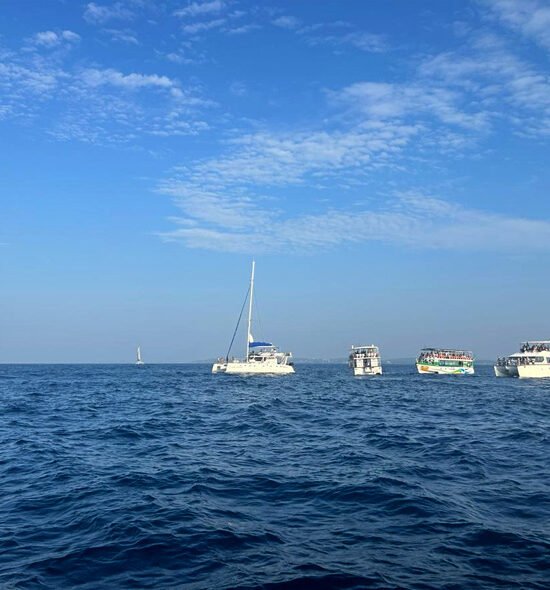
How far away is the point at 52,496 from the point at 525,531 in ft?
40.7

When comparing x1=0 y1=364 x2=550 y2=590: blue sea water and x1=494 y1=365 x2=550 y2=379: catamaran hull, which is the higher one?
x1=494 y1=365 x2=550 y2=379: catamaran hull

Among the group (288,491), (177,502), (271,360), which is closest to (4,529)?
(177,502)

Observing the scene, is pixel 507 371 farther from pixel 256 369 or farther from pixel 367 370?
pixel 256 369

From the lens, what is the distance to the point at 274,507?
13898 millimetres

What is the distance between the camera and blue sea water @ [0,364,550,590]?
9664 millimetres

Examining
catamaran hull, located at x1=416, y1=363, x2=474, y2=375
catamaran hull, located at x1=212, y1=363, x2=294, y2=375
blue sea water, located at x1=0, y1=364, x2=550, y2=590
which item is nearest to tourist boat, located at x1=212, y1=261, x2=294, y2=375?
catamaran hull, located at x1=212, y1=363, x2=294, y2=375

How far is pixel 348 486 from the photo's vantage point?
1584 centimetres

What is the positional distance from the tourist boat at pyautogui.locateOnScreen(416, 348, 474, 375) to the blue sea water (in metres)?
85.6

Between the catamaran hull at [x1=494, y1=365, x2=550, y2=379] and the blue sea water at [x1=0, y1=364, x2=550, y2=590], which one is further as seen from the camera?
the catamaran hull at [x1=494, y1=365, x2=550, y2=379]

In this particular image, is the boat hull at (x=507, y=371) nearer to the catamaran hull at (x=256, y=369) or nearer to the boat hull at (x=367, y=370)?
the boat hull at (x=367, y=370)

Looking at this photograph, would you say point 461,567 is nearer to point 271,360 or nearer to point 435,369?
point 271,360

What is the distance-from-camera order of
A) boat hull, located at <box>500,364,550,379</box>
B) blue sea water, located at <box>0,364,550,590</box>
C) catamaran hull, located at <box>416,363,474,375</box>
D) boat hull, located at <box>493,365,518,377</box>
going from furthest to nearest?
catamaran hull, located at <box>416,363,474,375</box>
boat hull, located at <box>493,365,518,377</box>
boat hull, located at <box>500,364,550,379</box>
blue sea water, located at <box>0,364,550,590</box>

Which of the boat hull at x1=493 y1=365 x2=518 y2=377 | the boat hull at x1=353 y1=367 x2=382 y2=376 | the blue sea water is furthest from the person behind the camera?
the boat hull at x1=353 y1=367 x2=382 y2=376

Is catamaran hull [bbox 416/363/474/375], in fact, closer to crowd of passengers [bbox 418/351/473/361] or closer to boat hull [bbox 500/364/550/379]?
crowd of passengers [bbox 418/351/473/361]
